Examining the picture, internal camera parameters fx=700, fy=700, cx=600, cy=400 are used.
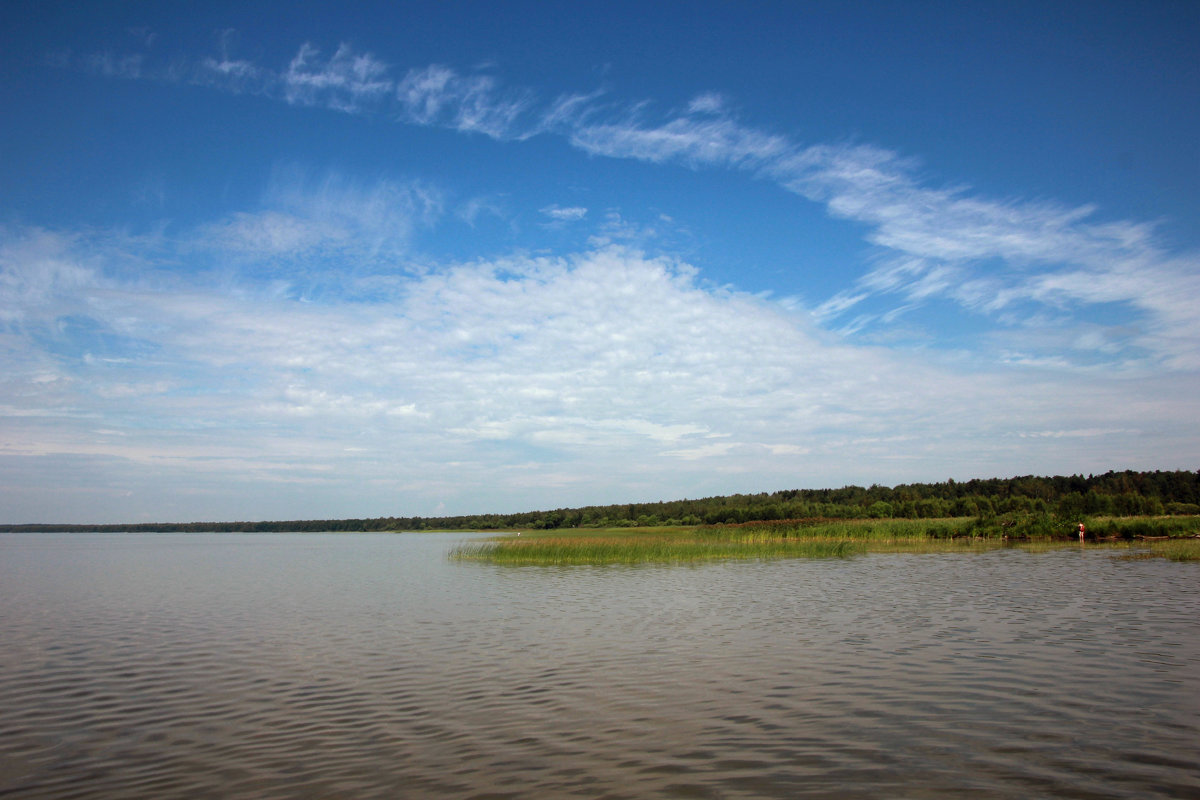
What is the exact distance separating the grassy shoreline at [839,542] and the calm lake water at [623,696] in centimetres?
1798

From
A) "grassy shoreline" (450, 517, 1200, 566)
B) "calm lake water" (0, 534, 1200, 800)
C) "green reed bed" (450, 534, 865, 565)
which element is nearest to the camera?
"calm lake water" (0, 534, 1200, 800)

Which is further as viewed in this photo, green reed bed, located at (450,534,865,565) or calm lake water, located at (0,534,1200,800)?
green reed bed, located at (450,534,865,565)

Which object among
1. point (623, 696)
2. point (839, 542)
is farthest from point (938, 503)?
point (623, 696)

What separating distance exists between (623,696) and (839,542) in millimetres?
36878

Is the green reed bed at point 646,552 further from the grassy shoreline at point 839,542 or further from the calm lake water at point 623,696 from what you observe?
the calm lake water at point 623,696

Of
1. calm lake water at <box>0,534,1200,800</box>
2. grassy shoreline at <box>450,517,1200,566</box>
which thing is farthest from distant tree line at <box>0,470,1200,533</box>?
calm lake water at <box>0,534,1200,800</box>

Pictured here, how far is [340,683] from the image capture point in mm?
12602

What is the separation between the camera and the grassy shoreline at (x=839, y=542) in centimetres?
4091

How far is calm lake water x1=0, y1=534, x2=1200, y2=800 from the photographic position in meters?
7.74

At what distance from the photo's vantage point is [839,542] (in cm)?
4472

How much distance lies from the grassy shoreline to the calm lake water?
59.0 ft

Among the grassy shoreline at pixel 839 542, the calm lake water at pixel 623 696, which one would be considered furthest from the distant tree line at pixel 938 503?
the calm lake water at pixel 623 696

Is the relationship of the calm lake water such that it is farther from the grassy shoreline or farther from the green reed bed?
the grassy shoreline

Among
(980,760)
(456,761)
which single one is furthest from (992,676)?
(456,761)
